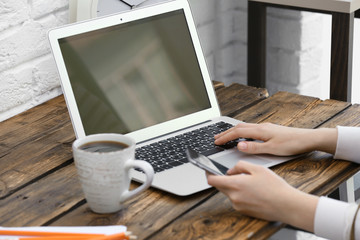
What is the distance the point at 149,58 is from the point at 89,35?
4.8 inches

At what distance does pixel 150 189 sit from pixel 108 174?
0.13 m

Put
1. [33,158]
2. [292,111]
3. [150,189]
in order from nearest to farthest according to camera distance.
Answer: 1. [150,189]
2. [33,158]
3. [292,111]

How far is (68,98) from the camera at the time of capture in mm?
951

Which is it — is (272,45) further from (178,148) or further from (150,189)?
(150,189)

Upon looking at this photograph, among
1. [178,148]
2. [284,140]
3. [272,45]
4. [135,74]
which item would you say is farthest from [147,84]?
[272,45]

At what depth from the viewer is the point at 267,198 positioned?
30.2 inches

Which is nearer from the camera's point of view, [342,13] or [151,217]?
[151,217]

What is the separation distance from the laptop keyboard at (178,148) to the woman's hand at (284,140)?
48mm

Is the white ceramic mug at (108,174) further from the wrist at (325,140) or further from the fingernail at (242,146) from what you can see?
the wrist at (325,140)

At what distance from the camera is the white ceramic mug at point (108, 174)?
75 cm

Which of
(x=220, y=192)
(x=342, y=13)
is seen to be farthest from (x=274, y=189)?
(x=342, y=13)

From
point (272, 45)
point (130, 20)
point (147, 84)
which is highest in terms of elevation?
point (130, 20)

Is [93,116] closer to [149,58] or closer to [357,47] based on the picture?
[149,58]

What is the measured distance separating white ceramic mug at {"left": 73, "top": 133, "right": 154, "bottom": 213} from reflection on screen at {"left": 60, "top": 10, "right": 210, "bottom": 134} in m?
0.19
